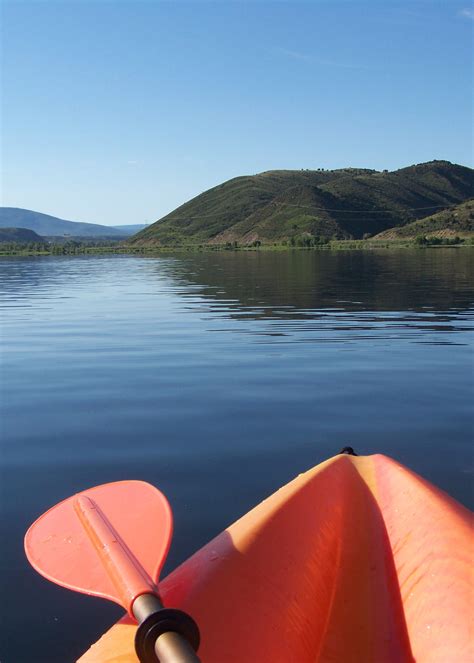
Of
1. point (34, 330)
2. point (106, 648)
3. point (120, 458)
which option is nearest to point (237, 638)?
point (106, 648)

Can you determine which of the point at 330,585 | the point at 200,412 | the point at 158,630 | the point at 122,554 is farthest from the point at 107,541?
the point at 200,412

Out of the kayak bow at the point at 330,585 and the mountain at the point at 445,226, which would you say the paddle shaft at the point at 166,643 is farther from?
the mountain at the point at 445,226

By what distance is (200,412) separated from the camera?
9.88 metres

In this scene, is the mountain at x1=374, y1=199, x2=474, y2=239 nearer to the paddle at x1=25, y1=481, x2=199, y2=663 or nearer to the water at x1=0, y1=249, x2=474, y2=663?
the water at x1=0, y1=249, x2=474, y2=663

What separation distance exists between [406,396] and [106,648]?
8311 millimetres

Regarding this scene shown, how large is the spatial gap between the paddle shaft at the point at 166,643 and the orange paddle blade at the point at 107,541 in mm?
97

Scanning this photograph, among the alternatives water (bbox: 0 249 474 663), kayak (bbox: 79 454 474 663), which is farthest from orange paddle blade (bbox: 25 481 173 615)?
water (bbox: 0 249 474 663)

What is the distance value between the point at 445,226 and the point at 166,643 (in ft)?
522

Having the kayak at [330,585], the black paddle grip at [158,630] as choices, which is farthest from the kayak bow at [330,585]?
the black paddle grip at [158,630]

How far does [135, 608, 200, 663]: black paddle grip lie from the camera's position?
2.84 m

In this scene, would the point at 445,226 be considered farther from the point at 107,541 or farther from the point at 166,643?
the point at 166,643

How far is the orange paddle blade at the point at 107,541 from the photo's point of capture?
3537mm

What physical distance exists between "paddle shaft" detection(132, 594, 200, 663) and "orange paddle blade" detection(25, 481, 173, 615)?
0.32 ft

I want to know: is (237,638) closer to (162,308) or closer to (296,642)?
(296,642)
